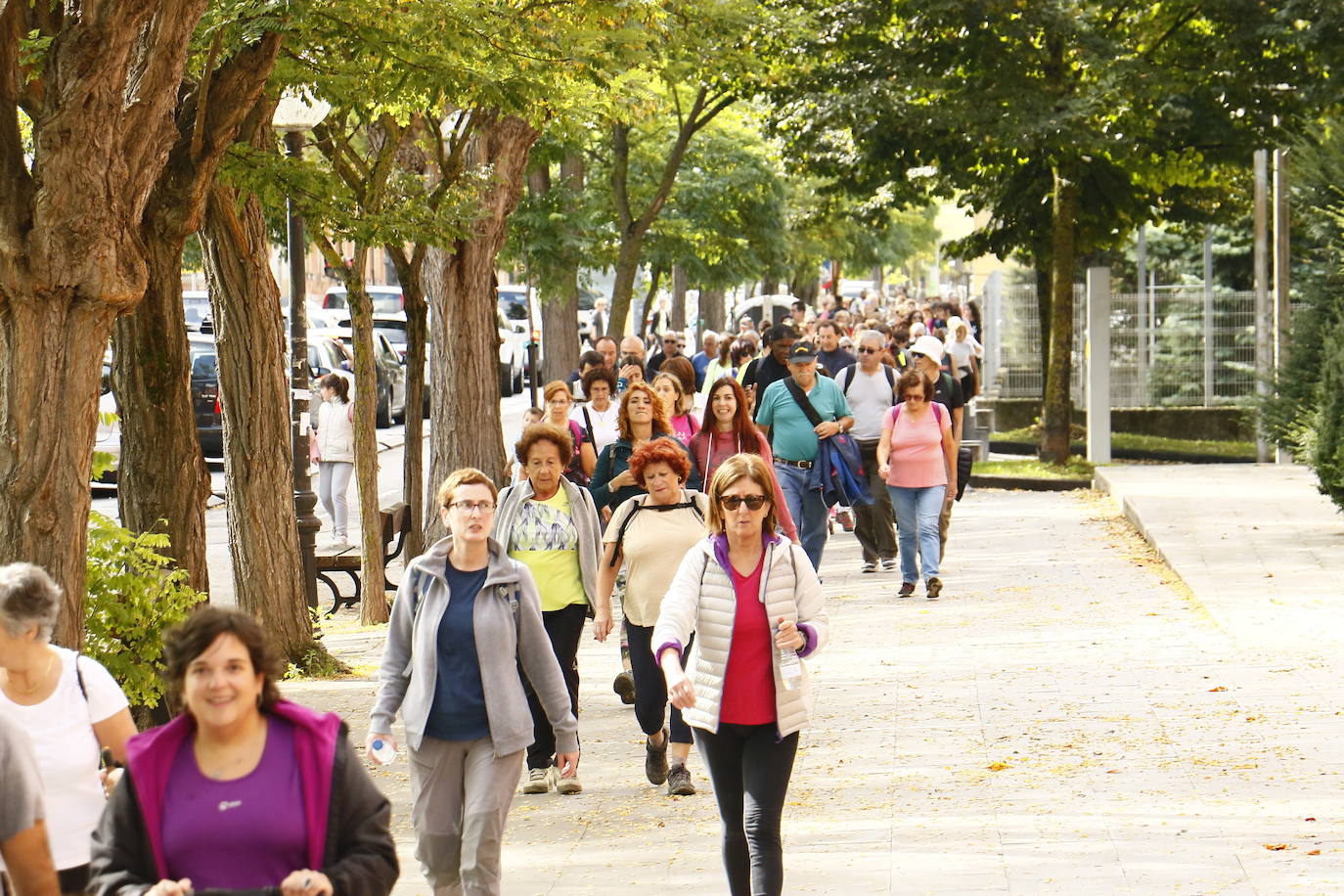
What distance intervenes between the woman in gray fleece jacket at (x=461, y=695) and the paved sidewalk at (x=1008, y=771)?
38.7 inches

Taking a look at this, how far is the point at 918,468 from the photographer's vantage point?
14.2 meters

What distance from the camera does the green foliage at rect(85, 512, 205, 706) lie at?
866 centimetres

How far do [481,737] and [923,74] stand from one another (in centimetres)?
1884

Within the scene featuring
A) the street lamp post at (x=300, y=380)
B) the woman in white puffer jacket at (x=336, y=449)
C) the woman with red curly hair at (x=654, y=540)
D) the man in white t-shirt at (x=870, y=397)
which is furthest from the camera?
the woman in white puffer jacket at (x=336, y=449)

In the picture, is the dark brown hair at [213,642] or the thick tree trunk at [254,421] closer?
the dark brown hair at [213,642]

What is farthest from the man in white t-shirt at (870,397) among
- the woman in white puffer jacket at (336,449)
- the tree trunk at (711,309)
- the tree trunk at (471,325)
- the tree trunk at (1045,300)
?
the tree trunk at (711,309)

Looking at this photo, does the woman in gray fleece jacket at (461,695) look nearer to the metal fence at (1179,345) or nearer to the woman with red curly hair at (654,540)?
the woman with red curly hair at (654,540)

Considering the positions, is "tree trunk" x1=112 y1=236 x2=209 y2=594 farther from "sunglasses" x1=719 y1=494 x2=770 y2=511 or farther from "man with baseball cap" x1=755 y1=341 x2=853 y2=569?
"sunglasses" x1=719 y1=494 x2=770 y2=511

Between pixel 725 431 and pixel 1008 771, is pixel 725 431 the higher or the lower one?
the higher one

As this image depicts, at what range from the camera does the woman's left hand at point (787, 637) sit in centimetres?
615

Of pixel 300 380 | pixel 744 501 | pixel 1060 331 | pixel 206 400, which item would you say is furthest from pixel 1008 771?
pixel 206 400

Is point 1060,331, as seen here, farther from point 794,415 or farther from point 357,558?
point 794,415

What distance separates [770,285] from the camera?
51344 mm

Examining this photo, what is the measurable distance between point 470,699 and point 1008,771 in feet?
11.1
